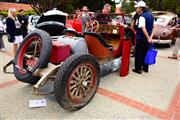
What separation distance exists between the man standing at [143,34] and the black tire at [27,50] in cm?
267

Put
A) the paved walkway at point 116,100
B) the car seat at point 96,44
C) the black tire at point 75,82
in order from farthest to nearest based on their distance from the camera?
the car seat at point 96,44 → the paved walkway at point 116,100 → the black tire at point 75,82

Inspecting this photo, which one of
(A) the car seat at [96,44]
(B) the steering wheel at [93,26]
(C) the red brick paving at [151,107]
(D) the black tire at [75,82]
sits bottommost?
(C) the red brick paving at [151,107]

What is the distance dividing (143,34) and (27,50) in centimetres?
294

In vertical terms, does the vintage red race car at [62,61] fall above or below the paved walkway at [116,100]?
above

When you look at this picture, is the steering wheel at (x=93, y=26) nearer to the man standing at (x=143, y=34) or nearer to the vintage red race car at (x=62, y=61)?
the vintage red race car at (x=62, y=61)

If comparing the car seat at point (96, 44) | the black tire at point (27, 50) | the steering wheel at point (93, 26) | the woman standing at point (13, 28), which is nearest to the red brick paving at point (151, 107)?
the car seat at point (96, 44)

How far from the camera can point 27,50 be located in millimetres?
4559

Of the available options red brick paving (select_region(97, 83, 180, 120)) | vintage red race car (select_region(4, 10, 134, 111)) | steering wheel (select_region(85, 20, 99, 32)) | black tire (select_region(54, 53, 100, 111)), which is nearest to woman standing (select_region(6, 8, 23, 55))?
vintage red race car (select_region(4, 10, 134, 111))

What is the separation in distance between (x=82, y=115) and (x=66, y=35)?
6.33 feet

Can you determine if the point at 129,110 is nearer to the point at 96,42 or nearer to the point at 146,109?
the point at 146,109

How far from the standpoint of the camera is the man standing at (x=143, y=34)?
18.2 feet

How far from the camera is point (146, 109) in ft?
13.2

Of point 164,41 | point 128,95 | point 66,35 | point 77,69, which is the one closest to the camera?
point 77,69

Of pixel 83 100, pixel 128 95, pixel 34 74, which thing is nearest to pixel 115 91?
pixel 128 95
